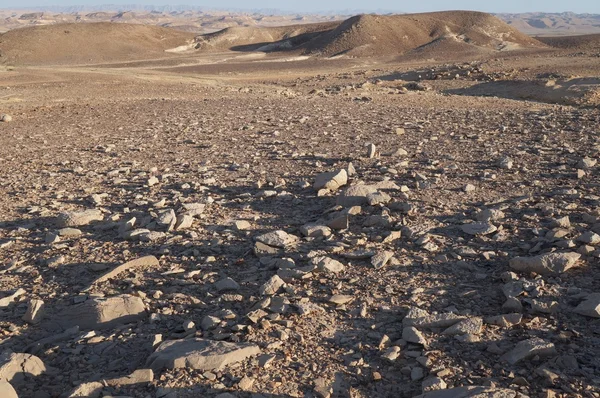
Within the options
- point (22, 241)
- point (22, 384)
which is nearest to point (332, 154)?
point (22, 241)

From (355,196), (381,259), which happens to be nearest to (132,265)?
(381,259)

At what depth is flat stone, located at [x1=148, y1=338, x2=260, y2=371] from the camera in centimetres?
292

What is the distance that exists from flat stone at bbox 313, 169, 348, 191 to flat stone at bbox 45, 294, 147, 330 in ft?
8.32

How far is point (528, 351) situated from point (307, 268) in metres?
1.49

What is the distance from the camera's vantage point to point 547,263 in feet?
12.5

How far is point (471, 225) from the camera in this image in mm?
4582

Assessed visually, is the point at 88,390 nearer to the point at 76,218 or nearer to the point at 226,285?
the point at 226,285

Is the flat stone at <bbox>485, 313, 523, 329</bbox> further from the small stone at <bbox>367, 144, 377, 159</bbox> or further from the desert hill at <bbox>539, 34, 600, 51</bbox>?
the desert hill at <bbox>539, 34, 600, 51</bbox>

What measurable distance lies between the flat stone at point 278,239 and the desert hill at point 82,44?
47292mm

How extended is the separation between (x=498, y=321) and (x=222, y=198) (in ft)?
10.3

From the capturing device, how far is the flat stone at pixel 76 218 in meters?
5.15

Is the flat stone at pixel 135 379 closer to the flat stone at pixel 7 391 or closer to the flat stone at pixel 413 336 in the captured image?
the flat stone at pixel 7 391

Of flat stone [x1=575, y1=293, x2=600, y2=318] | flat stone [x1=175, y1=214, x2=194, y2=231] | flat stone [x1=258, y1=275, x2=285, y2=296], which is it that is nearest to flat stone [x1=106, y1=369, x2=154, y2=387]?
flat stone [x1=258, y1=275, x2=285, y2=296]

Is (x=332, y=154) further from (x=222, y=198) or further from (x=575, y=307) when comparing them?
(x=575, y=307)
